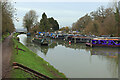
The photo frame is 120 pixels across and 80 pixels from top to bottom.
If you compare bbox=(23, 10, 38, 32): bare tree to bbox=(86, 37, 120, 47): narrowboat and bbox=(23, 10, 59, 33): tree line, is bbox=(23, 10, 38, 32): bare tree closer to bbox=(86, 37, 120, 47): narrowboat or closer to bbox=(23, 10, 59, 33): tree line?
bbox=(23, 10, 59, 33): tree line

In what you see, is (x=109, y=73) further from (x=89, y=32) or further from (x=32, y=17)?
(x=32, y=17)

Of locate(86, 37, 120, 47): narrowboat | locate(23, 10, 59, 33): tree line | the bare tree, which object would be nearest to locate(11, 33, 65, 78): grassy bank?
locate(86, 37, 120, 47): narrowboat

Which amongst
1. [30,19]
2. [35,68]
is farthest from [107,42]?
[30,19]

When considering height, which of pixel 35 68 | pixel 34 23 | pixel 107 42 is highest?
pixel 34 23

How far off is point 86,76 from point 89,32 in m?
49.4

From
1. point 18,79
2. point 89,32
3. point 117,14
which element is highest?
point 117,14

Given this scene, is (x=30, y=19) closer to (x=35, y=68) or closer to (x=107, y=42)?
(x=107, y=42)

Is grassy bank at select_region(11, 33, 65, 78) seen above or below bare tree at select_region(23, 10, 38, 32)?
below

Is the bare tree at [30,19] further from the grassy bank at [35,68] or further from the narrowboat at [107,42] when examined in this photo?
the grassy bank at [35,68]

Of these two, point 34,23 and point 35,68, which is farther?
point 34,23

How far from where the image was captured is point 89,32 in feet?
199

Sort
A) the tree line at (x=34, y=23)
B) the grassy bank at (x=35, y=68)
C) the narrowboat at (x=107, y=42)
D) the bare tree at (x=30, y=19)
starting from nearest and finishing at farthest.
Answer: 1. the grassy bank at (x=35, y=68)
2. the narrowboat at (x=107, y=42)
3. the tree line at (x=34, y=23)
4. the bare tree at (x=30, y=19)

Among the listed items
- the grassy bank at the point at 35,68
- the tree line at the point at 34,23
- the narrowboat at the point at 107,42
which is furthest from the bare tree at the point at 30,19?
the grassy bank at the point at 35,68

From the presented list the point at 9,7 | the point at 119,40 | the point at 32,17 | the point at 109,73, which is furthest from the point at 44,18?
the point at 109,73
